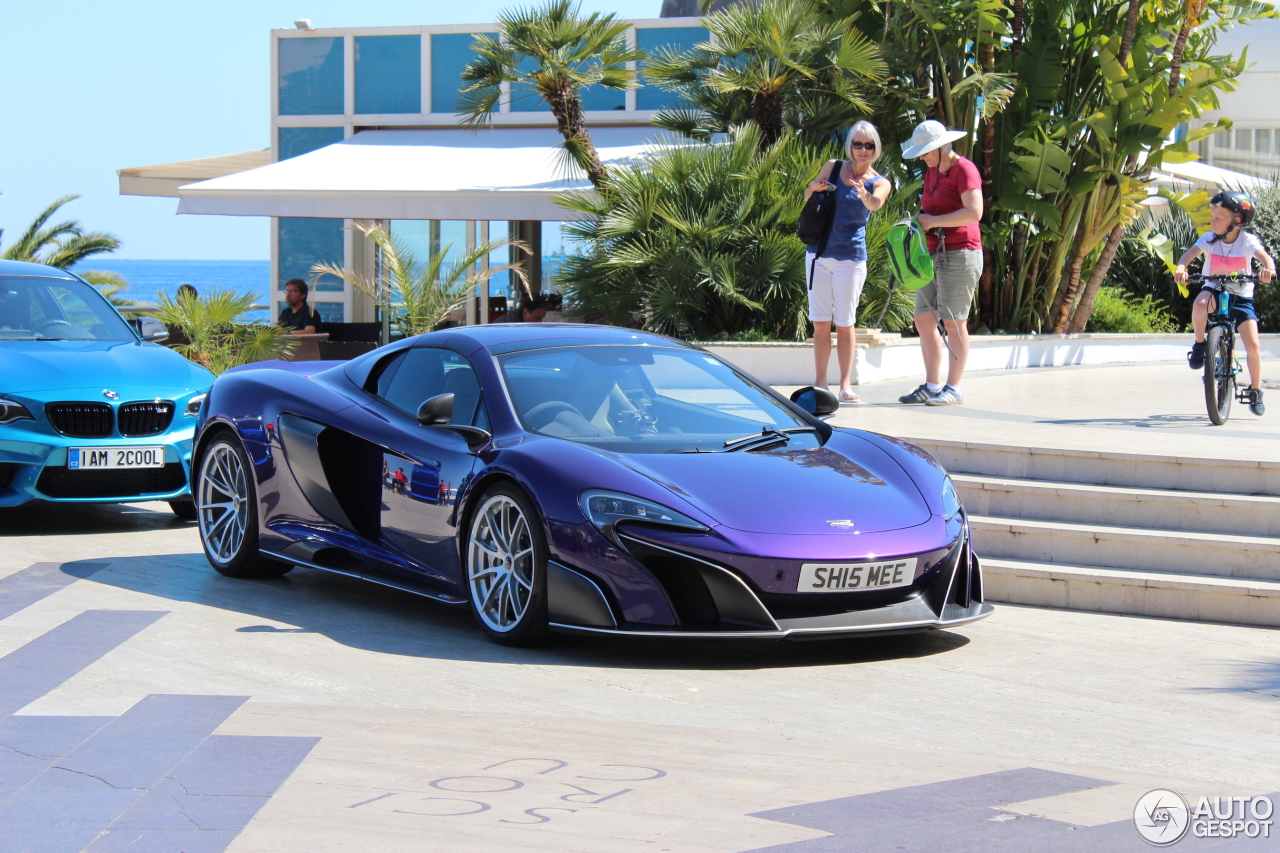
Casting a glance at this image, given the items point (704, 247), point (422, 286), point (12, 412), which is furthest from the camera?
point (422, 286)

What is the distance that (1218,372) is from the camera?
10.2 m

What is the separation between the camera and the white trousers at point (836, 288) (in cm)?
1052

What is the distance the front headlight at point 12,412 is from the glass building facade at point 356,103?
13.3m

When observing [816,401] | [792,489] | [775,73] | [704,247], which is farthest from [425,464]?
[775,73]

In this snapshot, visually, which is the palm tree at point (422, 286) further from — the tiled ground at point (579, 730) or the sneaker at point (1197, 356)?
the tiled ground at point (579, 730)

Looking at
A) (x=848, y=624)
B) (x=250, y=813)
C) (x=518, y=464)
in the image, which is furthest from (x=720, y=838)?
(x=518, y=464)

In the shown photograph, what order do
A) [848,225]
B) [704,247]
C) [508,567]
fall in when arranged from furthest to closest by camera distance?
[704,247] → [848,225] → [508,567]

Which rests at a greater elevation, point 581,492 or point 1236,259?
point 1236,259

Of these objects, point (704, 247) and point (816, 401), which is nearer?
point (816, 401)

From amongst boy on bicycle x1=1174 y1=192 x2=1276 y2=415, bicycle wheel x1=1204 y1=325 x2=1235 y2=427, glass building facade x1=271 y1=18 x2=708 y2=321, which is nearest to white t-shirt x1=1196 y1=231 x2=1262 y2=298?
boy on bicycle x1=1174 y1=192 x2=1276 y2=415

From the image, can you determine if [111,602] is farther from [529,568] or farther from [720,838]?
[720,838]

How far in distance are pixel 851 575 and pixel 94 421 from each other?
522 centimetres

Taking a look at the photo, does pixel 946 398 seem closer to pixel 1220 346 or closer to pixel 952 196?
pixel 952 196

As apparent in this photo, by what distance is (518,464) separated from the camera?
5.98 m
